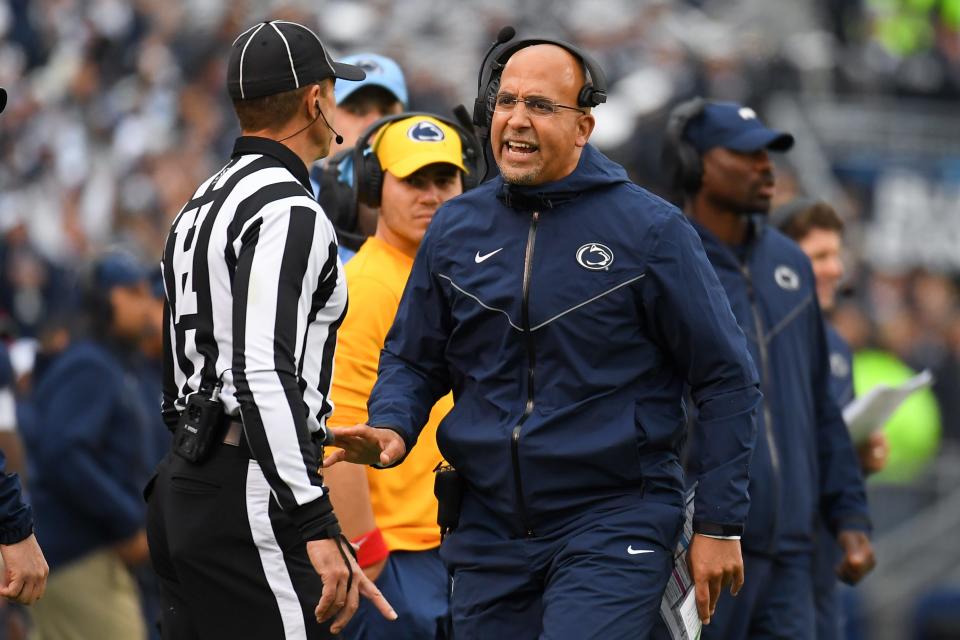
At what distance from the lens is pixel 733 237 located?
6.51m

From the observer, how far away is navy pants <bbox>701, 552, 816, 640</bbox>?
19.9ft

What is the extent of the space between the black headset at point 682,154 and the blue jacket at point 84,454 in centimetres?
330

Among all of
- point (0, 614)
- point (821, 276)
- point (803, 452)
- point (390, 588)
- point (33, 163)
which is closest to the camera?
point (390, 588)

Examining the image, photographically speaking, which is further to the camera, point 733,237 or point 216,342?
point 733,237

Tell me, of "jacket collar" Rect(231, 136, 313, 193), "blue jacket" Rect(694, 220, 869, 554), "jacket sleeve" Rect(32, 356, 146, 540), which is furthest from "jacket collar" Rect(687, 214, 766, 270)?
"jacket sleeve" Rect(32, 356, 146, 540)

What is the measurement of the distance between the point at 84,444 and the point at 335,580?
171 inches

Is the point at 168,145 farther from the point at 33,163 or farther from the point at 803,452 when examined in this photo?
the point at 803,452

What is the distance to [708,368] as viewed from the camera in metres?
4.80

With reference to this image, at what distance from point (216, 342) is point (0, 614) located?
5.39 m

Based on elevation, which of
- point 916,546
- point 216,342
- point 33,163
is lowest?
point 916,546

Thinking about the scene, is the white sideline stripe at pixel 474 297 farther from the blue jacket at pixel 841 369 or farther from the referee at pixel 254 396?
the blue jacket at pixel 841 369

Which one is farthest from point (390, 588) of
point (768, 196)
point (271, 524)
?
point (768, 196)

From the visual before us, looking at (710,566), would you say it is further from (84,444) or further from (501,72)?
(84,444)

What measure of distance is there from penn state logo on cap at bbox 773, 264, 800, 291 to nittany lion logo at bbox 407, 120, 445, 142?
1.39 m
